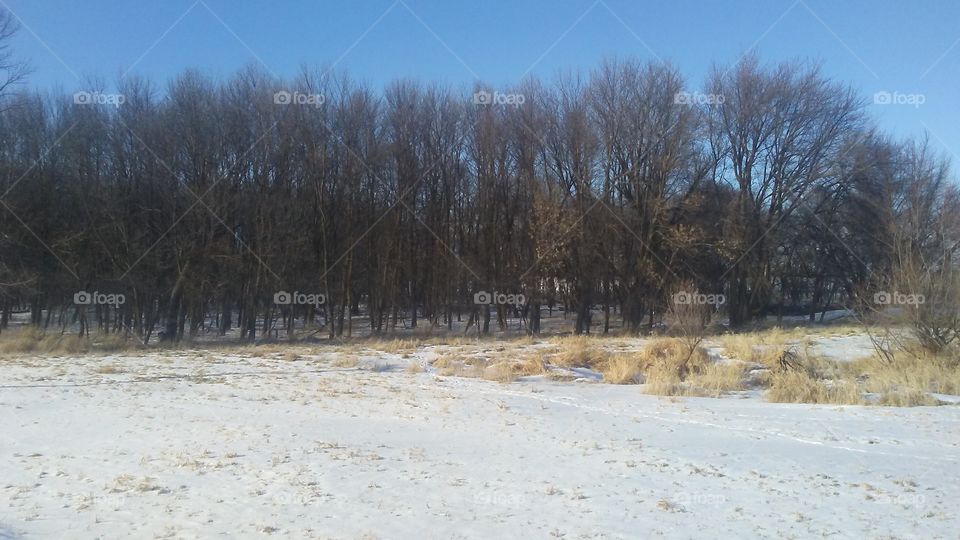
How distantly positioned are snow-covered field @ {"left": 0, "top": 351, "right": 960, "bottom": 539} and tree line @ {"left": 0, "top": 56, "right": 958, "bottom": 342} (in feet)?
67.1

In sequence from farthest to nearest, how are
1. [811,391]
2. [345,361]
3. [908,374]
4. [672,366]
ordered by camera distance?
[345,361]
[672,366]
[908,374]
[811,391]

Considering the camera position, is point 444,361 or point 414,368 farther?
point 444,361

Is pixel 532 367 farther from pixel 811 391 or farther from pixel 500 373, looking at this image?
pixel 811 391

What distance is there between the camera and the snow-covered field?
6.69 m

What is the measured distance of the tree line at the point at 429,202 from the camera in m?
33.7

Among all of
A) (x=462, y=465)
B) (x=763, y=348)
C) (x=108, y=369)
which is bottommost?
(x=462, y=465)

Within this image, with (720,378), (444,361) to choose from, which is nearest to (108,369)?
(444,361)

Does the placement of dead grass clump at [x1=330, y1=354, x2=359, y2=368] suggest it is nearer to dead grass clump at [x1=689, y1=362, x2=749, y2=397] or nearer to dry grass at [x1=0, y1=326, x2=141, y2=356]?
dry grass at [x1=0, y1=326, x2=141, y2=356]

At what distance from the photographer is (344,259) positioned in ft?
127

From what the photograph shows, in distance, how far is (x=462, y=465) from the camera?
8.93 m

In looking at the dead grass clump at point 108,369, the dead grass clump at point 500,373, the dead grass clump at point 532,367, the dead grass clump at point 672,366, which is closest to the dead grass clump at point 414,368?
the dead grass clump at point 500,373

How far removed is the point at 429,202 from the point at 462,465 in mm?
32889

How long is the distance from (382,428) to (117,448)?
358 cm

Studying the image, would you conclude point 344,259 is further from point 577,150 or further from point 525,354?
point 525,354
